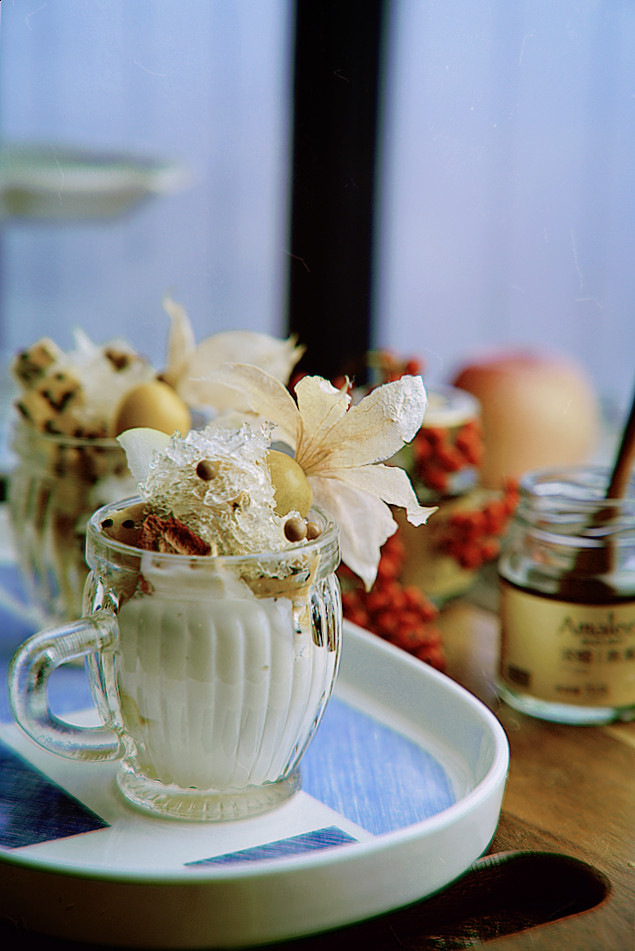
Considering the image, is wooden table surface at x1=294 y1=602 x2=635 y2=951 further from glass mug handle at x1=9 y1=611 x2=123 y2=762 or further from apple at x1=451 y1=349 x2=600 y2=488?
apple at x1=451 y1=349 x2=600 y2=488

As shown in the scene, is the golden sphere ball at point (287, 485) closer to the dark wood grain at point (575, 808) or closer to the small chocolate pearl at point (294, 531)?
the small chocolate pearl at point (294, 531)

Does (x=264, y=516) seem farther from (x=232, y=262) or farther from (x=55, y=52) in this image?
(x=232, y=262)

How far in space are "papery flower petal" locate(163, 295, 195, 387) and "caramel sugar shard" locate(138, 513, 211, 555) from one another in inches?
5.9

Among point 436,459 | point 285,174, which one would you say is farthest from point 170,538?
point 285,174

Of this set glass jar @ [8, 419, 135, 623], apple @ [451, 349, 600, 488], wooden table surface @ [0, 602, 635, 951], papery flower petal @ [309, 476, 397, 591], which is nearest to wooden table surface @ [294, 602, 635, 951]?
wooden table surface @ [0, 602, 635, 951]

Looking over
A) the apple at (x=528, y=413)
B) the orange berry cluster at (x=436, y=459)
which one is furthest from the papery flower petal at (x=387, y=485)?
the apple at (x=528, y=413)

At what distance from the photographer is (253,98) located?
2.80 feet

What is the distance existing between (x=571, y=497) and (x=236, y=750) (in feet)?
0.72

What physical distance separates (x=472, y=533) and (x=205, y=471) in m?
0.30

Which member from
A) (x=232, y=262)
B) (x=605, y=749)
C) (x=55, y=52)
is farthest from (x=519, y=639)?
(x=232, y=262)

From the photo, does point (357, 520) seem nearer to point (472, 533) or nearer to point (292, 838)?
point (292, 838)

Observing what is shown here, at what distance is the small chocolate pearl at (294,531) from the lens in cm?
32

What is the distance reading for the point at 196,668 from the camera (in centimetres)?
30

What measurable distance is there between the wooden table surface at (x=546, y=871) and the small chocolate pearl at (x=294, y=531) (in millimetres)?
120
